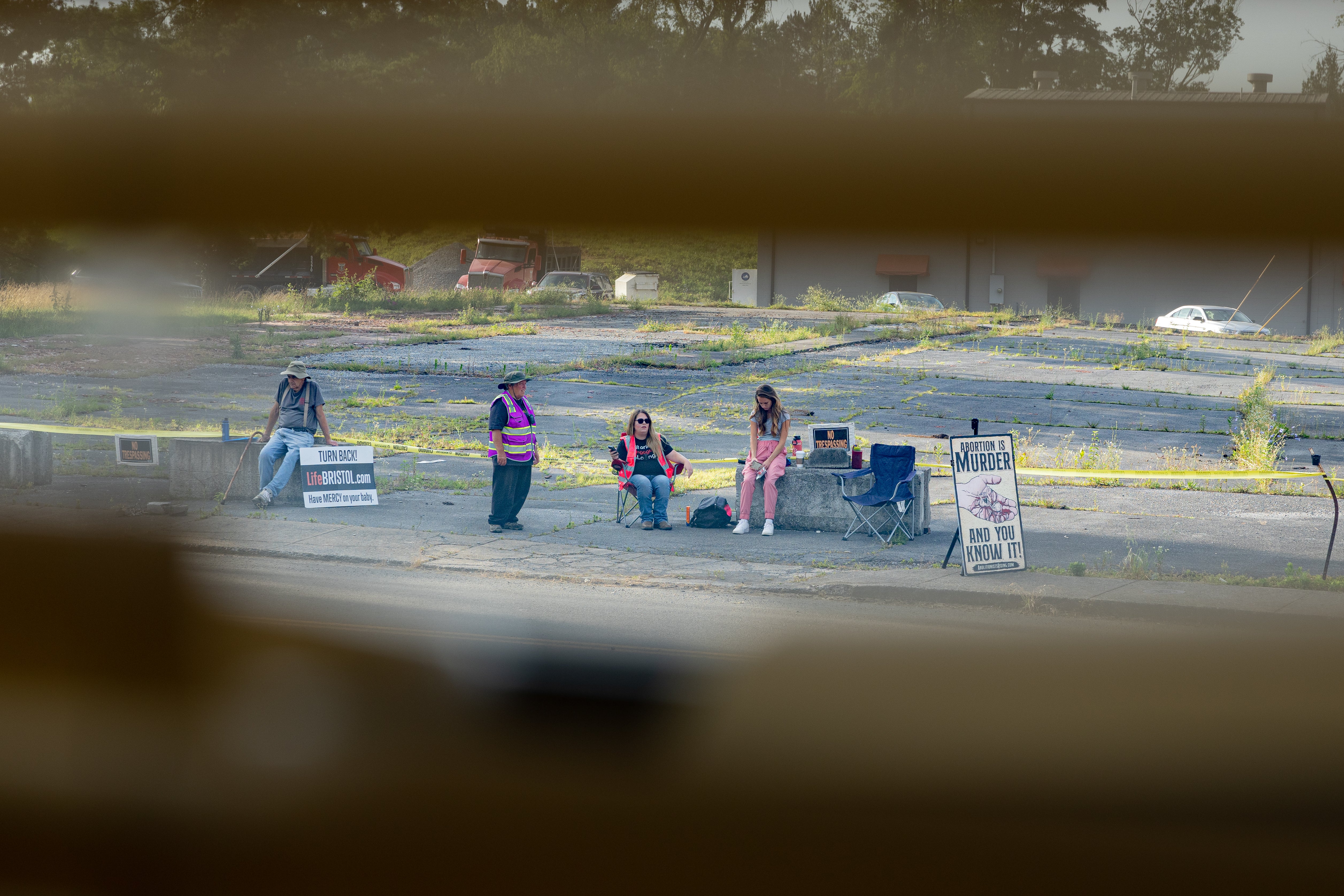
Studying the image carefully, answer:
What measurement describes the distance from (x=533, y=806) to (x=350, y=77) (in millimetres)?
3368

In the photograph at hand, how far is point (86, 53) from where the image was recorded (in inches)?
64.4

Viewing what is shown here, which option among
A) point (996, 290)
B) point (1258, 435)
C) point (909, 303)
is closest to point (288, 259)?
point (996, 290)

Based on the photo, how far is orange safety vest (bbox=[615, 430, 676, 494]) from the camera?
11547 mm

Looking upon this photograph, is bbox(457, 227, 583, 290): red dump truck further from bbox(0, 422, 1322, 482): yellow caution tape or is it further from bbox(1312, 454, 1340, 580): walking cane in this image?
bbox(1312, 454, 1340, 580): walking cane

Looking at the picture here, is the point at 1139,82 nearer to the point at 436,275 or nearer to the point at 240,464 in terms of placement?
the point at 240,464

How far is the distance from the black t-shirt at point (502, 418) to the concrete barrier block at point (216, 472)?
2.49 metres

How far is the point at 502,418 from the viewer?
36.4ft

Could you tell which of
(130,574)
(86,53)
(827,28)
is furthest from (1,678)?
(827,28)

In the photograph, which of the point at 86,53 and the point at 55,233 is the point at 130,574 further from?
the point at 86,53

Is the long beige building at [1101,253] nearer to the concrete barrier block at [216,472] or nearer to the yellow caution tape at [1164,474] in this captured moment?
the yellow caution tape at [1164,474]

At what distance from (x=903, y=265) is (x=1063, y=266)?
29cm

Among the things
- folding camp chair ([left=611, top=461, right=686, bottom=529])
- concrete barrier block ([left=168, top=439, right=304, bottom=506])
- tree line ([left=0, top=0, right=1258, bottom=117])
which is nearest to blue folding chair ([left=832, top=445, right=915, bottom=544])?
folding camp chair ([left=611, top=461, right=686, bottom=529])

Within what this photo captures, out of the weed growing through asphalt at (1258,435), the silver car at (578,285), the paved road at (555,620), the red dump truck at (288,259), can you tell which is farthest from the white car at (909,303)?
the silver car at (578,285)

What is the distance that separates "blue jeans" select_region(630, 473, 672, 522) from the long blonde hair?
505 millimetres
